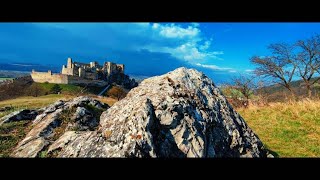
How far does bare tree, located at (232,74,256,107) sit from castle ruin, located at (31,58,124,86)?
209ft

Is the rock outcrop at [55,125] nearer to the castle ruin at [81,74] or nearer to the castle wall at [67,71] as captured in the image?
the castle ruin at [81,74]

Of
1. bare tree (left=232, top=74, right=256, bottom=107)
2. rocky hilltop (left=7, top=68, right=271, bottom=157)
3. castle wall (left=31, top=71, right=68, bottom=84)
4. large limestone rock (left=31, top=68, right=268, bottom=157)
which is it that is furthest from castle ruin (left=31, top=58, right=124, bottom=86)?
large limestone rock (left=31, top=68, right=268, bottom=157)

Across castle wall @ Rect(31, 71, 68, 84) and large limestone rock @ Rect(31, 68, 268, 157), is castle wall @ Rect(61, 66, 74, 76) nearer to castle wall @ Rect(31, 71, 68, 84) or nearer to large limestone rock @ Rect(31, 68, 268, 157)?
castle wall @ Rect(31, 71, 68, 84)

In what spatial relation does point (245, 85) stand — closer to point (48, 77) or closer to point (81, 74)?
point (48, 77)

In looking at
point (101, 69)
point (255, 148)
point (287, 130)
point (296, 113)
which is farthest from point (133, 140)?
point (101, 69)

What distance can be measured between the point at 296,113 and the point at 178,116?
10905 mm

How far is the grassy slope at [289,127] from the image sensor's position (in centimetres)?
1059

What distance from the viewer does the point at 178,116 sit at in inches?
246

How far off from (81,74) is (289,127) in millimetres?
93815

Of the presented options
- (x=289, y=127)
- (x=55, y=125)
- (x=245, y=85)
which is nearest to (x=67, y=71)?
(x=245, y=85)

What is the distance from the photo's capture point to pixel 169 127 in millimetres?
6020

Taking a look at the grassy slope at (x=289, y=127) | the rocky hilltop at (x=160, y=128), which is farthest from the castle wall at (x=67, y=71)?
the rocky hilltop at (x=160, y=128)
